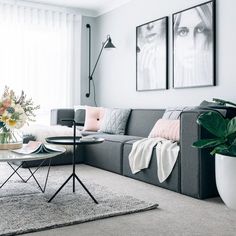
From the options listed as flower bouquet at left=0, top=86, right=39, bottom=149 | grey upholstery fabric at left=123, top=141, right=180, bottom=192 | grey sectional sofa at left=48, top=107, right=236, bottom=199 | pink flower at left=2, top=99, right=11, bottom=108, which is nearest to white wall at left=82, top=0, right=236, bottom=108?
grey sectional sofa at left=48, top=107, right=236, bottom=199

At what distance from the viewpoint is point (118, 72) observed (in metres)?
5.60

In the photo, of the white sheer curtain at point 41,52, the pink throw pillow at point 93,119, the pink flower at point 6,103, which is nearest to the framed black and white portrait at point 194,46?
the pink throw pillow at point 93,119

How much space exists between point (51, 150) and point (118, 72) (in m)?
3.04

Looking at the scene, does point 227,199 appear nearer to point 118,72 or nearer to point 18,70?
point 118,72

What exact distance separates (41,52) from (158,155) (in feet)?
11.1

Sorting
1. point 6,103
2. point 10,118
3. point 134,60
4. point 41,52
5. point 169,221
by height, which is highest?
point 41,52

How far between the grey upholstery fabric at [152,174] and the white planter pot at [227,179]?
46cm

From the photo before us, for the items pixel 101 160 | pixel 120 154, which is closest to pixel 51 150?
pixel 120 154

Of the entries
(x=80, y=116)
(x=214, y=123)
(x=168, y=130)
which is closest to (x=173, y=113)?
(x=168, y=130)

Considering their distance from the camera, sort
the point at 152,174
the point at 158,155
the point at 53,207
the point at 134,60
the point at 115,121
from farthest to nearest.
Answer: the point at 134,60 < the point at 115,121 < the point at 152,174 < the point at 158,155 < the point at 53,207

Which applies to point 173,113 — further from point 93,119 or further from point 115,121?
point 93,119

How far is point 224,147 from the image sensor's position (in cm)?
259

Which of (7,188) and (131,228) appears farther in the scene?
(7,188)

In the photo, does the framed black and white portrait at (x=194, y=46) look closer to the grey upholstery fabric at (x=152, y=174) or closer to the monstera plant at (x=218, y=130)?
the grey upholstery fabric at (x=152, y=174)
